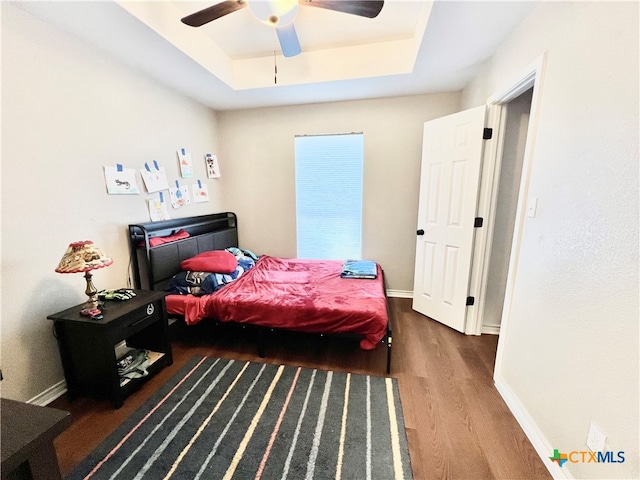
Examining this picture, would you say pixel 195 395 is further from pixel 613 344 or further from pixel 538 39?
pixel 538 39

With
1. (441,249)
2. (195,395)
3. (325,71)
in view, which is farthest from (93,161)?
(441,249)

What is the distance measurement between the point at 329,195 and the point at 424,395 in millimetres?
2467

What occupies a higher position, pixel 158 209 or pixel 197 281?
pixel 158 209

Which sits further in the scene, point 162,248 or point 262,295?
point 162,248

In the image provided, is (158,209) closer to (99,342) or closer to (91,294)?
(91,294)

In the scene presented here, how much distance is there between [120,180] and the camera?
220 cm

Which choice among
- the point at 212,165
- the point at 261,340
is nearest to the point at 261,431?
the point at 261,340

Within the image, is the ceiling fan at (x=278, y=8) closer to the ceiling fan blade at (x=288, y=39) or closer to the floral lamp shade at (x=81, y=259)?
the ceiling fan blade at (x=288, y=39)

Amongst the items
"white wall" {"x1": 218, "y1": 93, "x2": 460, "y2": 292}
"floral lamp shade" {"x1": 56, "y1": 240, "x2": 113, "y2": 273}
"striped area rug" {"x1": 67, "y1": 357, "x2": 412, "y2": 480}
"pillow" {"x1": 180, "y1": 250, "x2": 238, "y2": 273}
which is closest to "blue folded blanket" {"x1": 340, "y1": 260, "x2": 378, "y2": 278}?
"white wall" {"x1": 218, "y1": 93, "x2": 460, "y2": 292}

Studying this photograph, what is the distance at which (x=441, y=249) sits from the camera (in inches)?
107

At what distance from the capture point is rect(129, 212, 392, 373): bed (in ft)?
6.70

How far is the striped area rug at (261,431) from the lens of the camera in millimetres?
1316

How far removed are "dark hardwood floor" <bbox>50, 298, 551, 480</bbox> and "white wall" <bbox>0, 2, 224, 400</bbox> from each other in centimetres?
58

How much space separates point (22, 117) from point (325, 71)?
238 cm
